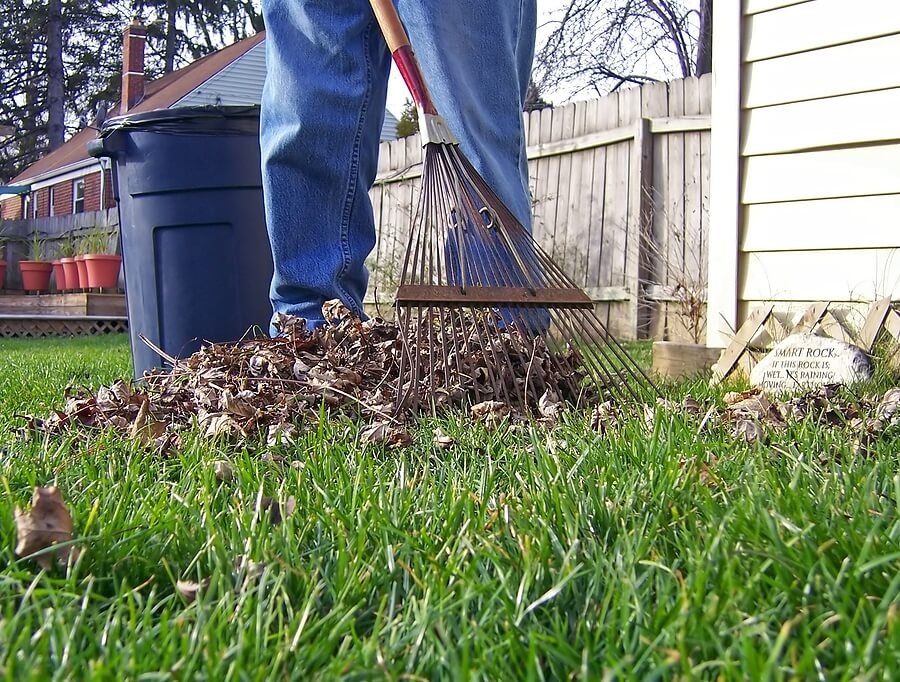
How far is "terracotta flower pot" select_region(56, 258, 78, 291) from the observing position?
43.5 ft

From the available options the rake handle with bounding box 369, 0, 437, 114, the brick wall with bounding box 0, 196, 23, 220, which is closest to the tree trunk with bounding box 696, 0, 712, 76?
the rake handle with bounding box 369, 0, 437, 114

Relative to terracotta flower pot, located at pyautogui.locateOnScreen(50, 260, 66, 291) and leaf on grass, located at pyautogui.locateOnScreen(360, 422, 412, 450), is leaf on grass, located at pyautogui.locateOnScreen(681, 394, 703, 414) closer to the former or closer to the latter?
leaf on grass, located at pyautogui.locateOnScreen(360, 422, 412, 450)

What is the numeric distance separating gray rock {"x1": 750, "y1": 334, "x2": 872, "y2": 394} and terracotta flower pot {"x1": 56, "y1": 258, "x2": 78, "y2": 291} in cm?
1206

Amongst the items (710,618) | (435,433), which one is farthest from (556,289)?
(710,618)

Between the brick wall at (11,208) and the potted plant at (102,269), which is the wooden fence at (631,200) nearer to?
the potted plant at (102,269)

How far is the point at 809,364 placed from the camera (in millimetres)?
3059

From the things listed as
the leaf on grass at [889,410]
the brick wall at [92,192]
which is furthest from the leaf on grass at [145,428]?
the brick wall at [92,192]

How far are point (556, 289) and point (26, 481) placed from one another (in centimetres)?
128

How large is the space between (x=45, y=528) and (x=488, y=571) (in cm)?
54

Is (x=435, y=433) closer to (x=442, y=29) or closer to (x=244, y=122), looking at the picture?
(x=442, y=29)

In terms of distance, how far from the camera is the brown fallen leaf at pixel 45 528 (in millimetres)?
1070

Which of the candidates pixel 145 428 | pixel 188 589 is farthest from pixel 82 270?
pixel 188 589

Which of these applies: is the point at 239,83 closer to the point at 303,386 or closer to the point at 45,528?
the point at 303,386

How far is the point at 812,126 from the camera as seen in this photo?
11.5 feet
